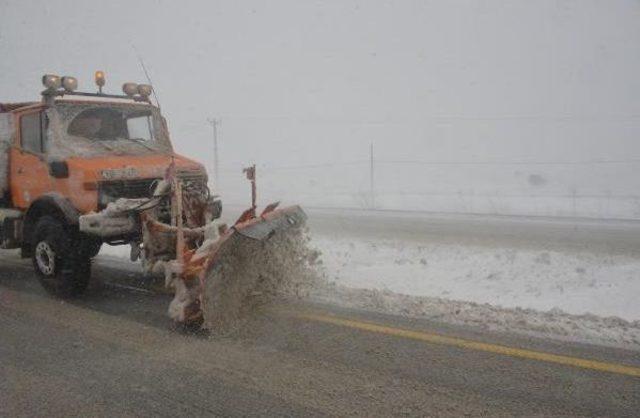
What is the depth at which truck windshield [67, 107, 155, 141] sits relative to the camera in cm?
622

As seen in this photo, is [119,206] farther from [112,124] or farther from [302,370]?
[302,370]

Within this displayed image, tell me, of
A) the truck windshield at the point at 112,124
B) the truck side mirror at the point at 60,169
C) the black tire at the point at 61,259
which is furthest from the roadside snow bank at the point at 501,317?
the truck windshield at the point at 112,124

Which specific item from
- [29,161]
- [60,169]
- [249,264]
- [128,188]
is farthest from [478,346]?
[29,161]

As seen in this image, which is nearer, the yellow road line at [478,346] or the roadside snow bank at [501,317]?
the yellow road line at [478,346]

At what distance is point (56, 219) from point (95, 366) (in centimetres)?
259

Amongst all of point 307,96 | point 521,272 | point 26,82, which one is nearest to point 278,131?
point 307,96

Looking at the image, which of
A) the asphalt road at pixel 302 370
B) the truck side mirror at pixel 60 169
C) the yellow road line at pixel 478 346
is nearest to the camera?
the asphalt road at pixel 302 370

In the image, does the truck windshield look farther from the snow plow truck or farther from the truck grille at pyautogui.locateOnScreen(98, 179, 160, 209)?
the truck grille at pyautogui.locateOnScreen(98, 179, 160, 209)

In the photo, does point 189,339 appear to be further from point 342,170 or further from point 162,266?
point 342,170

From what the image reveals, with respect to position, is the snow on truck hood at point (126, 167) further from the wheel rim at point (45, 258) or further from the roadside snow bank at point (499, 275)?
the roadside snow bank at point (499, 275)

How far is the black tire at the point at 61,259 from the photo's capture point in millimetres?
5520

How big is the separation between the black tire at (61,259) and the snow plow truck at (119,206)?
11 millimetres

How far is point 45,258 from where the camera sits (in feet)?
19.1

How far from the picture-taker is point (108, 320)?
488 centimetres
